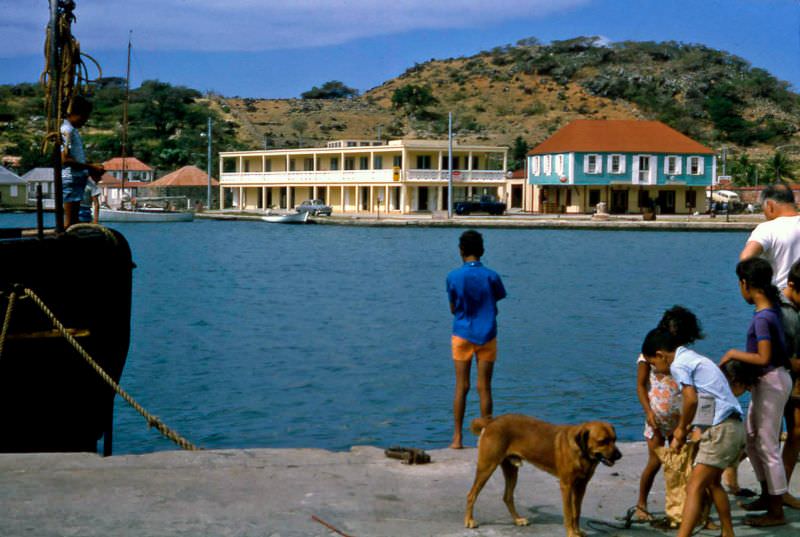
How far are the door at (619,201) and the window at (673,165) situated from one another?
11.7ft

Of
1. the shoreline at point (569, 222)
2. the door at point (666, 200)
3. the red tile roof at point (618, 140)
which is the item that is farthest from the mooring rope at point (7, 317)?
the door at point (666, 200)

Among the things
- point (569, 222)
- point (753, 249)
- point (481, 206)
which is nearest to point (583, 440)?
point (753, 249)

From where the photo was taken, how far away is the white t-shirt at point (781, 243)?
714 centimetres

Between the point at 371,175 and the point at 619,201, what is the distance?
1926 centimetres

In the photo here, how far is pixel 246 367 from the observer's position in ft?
66.5

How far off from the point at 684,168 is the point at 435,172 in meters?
18.9

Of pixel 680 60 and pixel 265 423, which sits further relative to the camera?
pixel 680 60

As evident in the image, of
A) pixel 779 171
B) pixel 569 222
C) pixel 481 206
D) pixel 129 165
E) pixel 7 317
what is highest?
pixel 779 171

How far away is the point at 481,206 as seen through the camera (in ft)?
241

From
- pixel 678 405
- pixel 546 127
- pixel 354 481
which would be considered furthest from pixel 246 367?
pixel 546 127

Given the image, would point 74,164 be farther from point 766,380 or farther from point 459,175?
point 459,175

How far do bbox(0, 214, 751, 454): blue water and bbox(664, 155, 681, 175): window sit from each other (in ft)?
60.0

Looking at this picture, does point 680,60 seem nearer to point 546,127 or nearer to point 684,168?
point 546,127

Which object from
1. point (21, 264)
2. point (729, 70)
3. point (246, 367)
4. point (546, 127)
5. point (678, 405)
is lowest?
point (246, 367)
